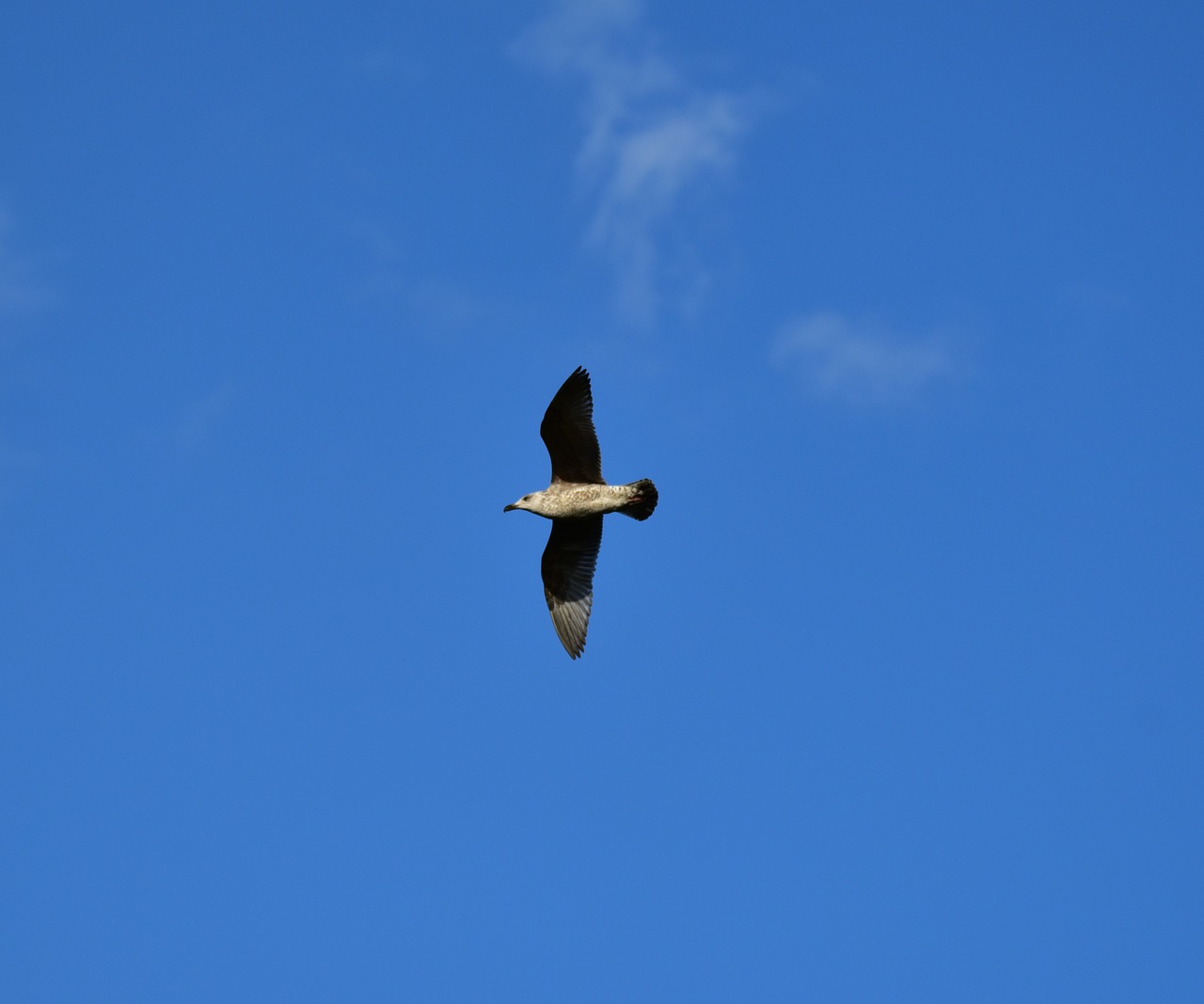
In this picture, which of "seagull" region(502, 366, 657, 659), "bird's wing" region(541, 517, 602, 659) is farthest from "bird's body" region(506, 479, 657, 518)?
"bird's wing" region(541, 517, 602, 659)

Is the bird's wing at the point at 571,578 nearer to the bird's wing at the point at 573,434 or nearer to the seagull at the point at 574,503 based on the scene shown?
the seagull at the point at 574,503

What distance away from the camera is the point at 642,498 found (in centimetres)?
2217

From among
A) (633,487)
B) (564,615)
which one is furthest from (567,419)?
(564,615)

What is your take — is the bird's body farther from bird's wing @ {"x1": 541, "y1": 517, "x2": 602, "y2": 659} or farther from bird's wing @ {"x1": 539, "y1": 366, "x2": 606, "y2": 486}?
bird's wing @ {"x1": 541, "y1": 517, "x2": 602, "y2": 659}

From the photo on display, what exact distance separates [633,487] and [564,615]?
2671mm

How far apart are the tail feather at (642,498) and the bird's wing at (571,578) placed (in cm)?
126

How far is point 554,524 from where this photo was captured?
23.4 metres

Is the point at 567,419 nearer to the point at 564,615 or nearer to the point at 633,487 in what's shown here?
the point at 633,487

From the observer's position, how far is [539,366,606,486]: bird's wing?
22.1 meters

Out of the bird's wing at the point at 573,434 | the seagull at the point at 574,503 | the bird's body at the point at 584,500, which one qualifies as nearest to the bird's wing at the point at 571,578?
the seagull at the point at 574,503

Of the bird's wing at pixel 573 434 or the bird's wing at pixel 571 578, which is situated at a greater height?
the bird's wing at pixel 573 434

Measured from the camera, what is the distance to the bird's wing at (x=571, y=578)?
23.5 metres

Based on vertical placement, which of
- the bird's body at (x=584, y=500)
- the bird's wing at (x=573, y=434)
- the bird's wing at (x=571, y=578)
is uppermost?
the bird's wing at (x=573, y=434)

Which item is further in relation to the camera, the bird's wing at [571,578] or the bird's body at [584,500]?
the bird's wing at [571,578]
